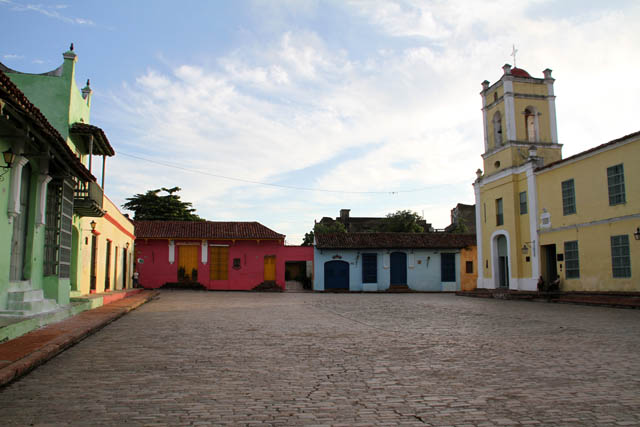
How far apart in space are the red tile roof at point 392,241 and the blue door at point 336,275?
1.24 meters

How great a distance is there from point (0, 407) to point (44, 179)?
22.8 ft

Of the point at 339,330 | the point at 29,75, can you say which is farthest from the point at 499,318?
the point at 29,75

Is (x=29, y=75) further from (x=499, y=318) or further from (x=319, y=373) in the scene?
(x=499, y=318)

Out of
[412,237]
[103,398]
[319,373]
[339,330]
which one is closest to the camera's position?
[103,398]

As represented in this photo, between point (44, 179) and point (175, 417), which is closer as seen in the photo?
point (175, 417)

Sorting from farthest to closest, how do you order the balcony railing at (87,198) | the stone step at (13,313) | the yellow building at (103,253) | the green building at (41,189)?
the yellow building at (103,253) → the balcony railing at (87,198) → the stone step at (13,313) → the green building at (41,189)

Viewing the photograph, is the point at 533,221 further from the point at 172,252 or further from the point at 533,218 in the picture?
the point at 172,252

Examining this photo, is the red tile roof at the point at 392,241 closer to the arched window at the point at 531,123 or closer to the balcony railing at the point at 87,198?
the arched window at the point at 531,123

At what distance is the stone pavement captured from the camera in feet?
13.4

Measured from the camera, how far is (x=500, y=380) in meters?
5.32

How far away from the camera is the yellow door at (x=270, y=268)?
3238cm

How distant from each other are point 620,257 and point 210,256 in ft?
72.2

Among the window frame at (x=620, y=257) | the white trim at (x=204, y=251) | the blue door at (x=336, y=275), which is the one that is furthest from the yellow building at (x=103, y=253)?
the window frame at (x=620, y=257)

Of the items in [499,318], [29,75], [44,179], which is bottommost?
[499,318]
